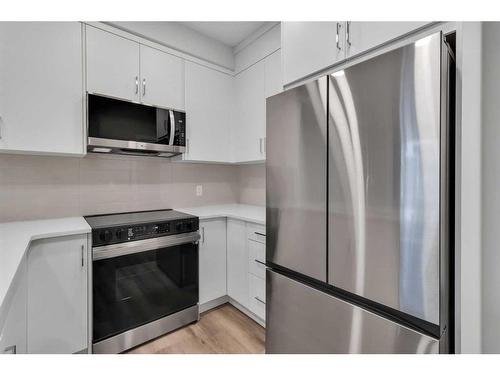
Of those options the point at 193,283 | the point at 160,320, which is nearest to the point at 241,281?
the point at 193,283

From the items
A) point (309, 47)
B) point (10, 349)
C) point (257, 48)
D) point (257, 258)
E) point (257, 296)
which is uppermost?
point (257, 48)

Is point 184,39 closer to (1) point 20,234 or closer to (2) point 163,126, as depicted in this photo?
(2) point 163,126

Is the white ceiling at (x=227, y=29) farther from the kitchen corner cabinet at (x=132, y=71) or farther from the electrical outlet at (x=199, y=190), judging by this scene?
the electrical outlet at (x=199, y=190)

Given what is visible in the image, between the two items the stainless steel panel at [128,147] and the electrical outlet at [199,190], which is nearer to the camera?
the stainless steel panel at [128,147]

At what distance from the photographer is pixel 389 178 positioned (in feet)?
2.96

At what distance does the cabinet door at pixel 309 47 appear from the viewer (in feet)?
4.12

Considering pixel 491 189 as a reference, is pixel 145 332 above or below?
below

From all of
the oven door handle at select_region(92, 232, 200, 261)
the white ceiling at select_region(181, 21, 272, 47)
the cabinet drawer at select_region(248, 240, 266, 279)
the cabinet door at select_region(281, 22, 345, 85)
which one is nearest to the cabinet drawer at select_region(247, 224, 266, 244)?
the cabinet drawer at select_region(248, 240, 266, 279)

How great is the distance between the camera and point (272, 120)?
1.36m

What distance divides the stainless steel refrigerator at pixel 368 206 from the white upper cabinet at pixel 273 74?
2.76 ft

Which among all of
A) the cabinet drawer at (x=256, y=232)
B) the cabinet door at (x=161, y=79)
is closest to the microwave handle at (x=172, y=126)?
the cabinet door at (x=161, y=79)

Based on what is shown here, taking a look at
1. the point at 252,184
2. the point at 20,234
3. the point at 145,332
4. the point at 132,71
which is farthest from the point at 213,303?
the point at 132,71

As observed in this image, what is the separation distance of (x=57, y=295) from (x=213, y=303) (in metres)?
1.18

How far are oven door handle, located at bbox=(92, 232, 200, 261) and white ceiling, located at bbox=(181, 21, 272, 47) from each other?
178 cm
